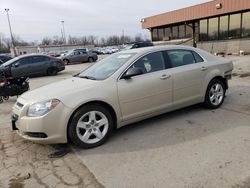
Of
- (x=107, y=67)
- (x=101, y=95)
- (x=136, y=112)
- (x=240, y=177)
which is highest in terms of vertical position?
(x=107, y=67)

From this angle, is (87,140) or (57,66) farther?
(57,66)

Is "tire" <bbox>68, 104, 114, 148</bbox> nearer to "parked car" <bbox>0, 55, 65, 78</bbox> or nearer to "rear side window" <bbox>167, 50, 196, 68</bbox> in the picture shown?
"rear side window" <bbox>167, 50, 196, 68</bbox>

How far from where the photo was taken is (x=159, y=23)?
29.4 meters

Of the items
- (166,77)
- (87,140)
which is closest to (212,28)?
(166,77)

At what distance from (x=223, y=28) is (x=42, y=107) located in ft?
70.0

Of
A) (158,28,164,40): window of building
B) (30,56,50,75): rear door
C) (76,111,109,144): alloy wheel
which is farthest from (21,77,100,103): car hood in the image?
(158,28,164,40): window of building

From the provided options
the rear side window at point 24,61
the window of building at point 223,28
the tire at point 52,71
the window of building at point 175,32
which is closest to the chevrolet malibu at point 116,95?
the rear side window at point 24,61

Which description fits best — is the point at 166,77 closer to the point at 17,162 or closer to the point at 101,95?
the point at 101,95

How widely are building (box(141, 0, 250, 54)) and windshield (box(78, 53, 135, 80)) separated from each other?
57.5ft

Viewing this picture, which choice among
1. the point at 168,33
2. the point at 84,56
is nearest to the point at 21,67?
the point at 84,56

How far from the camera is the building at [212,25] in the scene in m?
20.2

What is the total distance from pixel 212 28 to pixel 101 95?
21.5 metres

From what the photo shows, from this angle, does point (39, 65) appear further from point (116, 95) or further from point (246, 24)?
point (246, 24)

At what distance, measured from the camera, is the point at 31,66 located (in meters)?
16.0
